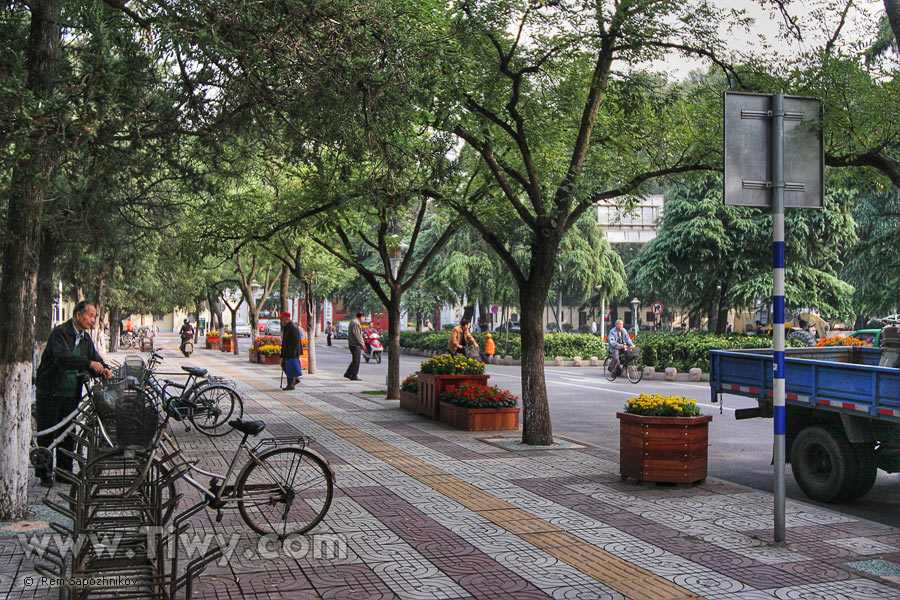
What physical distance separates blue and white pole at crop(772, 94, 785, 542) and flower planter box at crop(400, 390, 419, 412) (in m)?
9.43

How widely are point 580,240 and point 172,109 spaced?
3042cm

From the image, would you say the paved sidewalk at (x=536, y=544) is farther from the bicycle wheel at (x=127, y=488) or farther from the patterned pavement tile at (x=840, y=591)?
the bicycle wheel at (x=127, y=488)

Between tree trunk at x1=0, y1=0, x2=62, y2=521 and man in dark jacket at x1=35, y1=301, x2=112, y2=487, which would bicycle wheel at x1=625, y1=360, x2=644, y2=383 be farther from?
tree trunk at x1=0, y1=0, x2=62, y2=521

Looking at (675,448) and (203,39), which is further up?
(203,39)

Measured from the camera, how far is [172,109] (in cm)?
801

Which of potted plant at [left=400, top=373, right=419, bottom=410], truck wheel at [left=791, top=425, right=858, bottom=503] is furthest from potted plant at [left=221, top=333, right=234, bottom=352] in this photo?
truck wheel at [left=791, top=425, right=858, bottom=503]

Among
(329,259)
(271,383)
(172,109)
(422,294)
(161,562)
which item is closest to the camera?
(161,562)

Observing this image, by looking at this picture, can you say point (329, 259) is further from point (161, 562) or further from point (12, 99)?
point (161, 562)

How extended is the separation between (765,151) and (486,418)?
7.38 m

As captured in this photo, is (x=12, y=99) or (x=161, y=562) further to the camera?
(x=12, y=99)

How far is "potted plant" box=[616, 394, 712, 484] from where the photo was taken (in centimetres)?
877

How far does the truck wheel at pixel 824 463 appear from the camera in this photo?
8.22 meters

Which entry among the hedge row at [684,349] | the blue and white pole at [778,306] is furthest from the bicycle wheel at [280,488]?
the hedge row at [684,349]

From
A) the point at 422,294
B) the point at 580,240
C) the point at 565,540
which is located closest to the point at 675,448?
the point at 565,540
